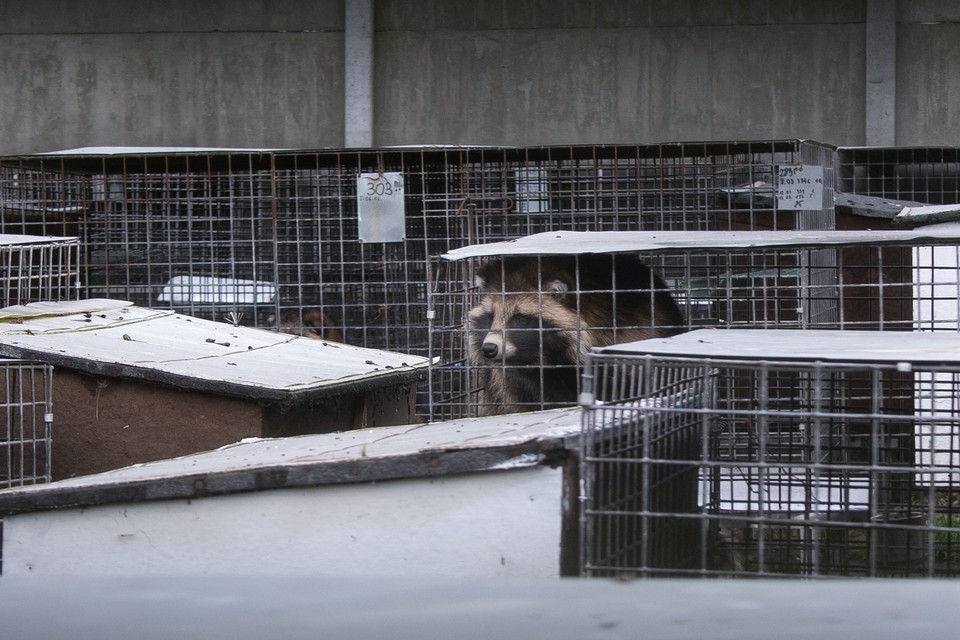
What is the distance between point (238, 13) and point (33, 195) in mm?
5362

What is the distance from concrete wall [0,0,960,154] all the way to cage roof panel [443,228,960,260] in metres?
7.76

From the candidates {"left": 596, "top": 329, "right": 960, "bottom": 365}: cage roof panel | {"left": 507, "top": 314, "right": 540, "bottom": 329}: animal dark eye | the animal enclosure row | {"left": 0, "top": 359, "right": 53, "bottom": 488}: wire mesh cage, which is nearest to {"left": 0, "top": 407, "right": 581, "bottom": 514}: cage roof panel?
{"left": 596, "top": 329, "right": 960, "bottom": 365}: cage roof panel

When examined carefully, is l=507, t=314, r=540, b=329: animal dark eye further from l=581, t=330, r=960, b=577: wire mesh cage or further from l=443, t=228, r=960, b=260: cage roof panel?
l=581, t=330, r=960, b=577: wire mesh cage

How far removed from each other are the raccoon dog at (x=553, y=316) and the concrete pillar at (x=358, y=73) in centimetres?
664

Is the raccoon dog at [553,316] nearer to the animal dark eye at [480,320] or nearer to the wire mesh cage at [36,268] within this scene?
the animal dark eye at [480,320]

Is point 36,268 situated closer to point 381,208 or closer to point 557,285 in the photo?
point 381,208

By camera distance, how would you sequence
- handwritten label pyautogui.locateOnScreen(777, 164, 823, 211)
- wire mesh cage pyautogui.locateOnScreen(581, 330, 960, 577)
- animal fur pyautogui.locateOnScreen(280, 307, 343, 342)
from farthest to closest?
animal fur pyautogui.locateOnScreen(280, 307, 343, 342) → handwritten label pyautogui.locateOnScreen(777, 164, 823, 211) → wire mesh cage pyautogui.locateOnScreen(581, 330, 960, 577)

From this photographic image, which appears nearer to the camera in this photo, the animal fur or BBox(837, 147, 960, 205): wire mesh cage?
the animal fur

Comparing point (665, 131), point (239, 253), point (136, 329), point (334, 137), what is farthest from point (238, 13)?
point (136, 329)

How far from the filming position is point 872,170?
11227mm

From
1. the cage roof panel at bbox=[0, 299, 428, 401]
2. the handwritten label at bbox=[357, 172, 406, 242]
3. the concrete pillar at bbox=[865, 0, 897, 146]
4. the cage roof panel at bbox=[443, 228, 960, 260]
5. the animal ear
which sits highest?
the concrete pillar at bbox=[865, 0, 897, 146]

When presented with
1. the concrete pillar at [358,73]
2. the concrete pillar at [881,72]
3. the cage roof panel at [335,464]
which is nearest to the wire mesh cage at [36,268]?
the cage roof panel at [335,464]

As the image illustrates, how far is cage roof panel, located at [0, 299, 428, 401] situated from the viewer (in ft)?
16.7

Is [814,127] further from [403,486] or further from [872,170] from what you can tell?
[403,486]
